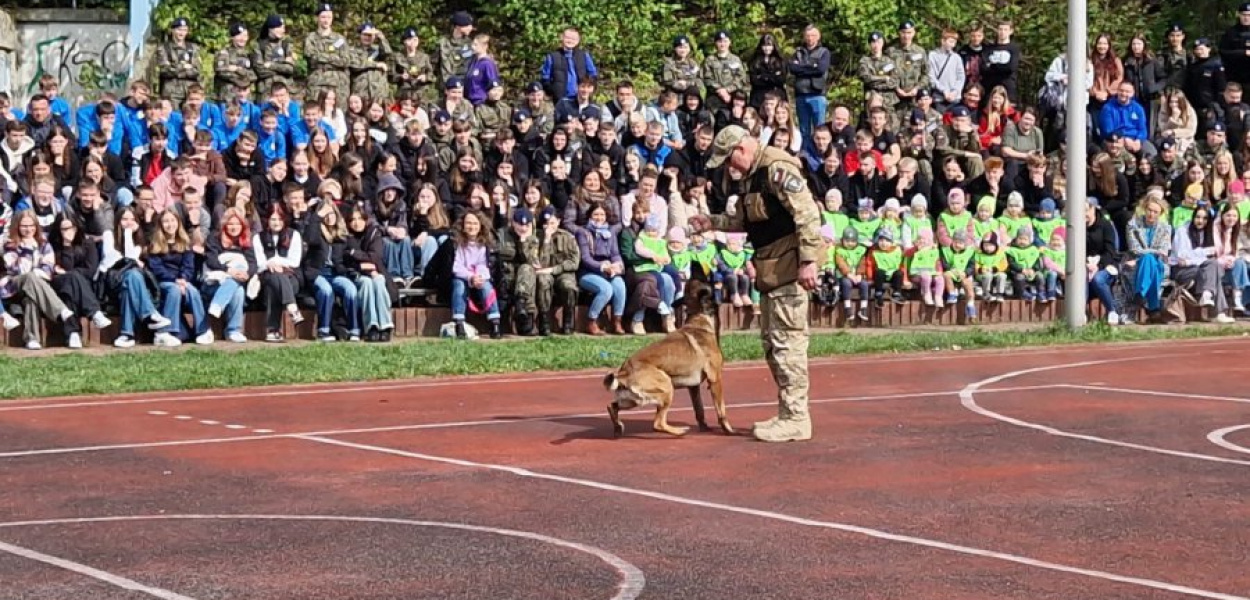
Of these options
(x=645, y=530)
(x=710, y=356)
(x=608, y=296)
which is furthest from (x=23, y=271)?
(x=645, y=530)

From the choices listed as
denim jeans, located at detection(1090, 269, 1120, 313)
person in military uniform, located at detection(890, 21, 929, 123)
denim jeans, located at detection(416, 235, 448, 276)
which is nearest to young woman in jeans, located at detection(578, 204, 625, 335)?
denim jeans, located at detection(416, 235, 448, 276)

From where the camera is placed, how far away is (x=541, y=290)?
22.0 metres

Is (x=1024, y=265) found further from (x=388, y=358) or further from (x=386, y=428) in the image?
(x=386, y=428)

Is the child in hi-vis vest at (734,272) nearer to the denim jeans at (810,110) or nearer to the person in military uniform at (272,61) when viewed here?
the denim jeans at (810,110)

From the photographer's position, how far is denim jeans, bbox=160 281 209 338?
20.4 meters

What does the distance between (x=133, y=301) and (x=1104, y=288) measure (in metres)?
11.9

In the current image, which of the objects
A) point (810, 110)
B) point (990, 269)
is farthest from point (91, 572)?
point (810, 110)

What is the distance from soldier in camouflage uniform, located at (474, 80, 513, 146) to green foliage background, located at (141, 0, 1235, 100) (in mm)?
5653

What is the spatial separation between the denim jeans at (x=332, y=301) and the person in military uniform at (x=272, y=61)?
425cm

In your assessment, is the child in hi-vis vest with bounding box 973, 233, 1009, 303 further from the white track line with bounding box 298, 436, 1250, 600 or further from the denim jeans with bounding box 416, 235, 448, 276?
the white track line with bounding box 298, 436, 1250, 600

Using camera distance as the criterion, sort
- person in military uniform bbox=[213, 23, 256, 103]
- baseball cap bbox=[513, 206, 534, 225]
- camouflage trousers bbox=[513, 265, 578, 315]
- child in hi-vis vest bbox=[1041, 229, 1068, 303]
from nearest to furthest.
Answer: camouflage trousers bbox=[513, 265, 578, 315] → baseball cap bbox=[513, 206, 534, 225] → person in military uniform bbox=[213, 23, 256, 103] → child in hi-vis vest bbox=[1041, 229, 1068, 303]

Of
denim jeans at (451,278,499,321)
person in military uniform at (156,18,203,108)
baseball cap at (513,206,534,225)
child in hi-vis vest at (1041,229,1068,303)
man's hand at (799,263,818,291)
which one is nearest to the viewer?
man's hand at (799,263,818,291)

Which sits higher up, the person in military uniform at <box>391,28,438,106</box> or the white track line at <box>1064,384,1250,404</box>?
the person in military uniform at <box>391,28,438,106</box>

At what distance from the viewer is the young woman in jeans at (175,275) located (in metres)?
20.5
